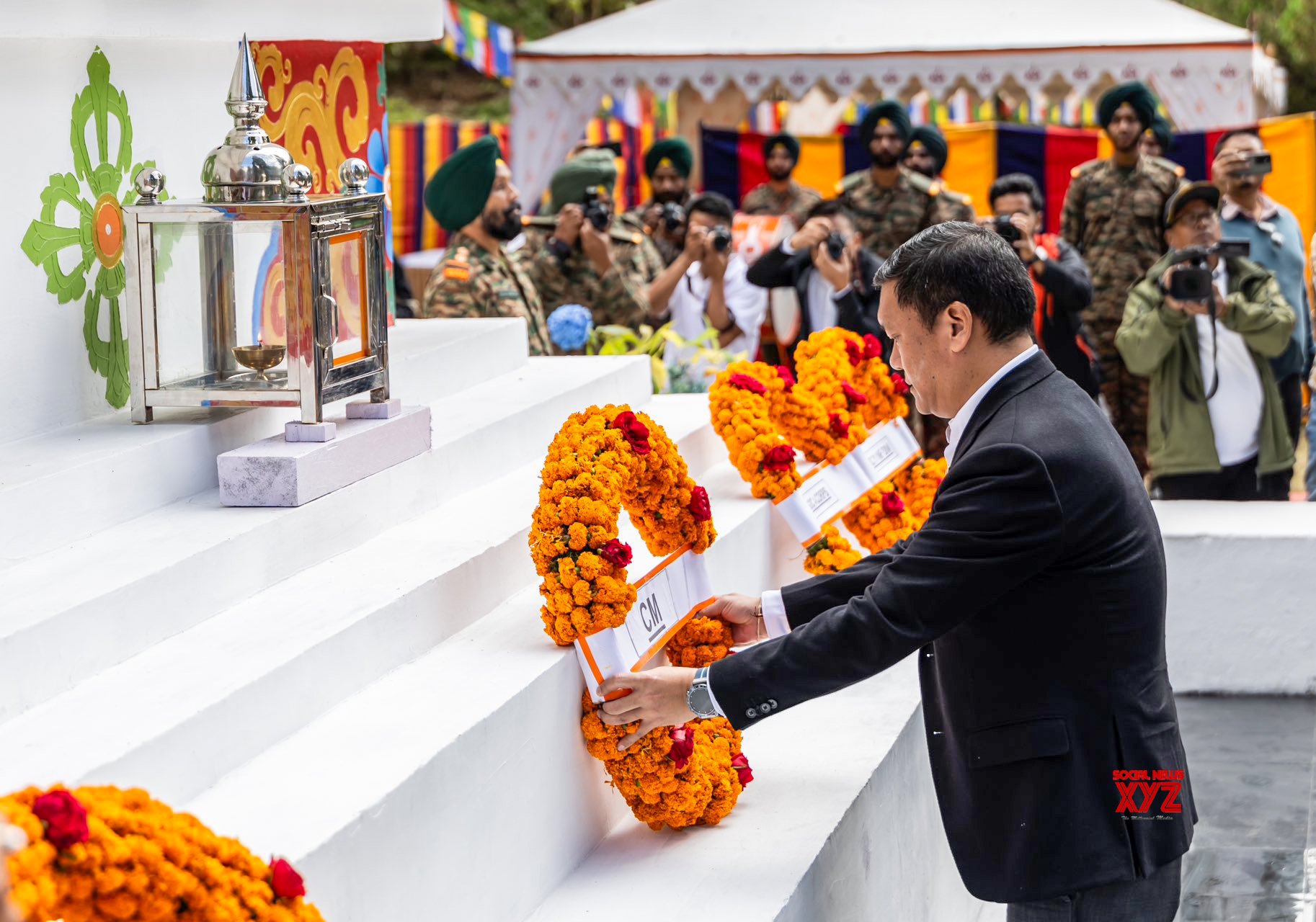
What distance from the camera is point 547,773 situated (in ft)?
7.82

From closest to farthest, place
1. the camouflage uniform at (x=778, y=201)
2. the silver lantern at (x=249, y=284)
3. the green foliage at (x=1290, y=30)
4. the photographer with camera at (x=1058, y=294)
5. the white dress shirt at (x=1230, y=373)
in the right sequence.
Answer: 1. the silver lantern at (x=249, y=284)
2. the white dress shirt at (x=1230, y=373)
3. the photographer with camera at (x=1058, y=294)
4. the camouflage uniform at (x=778, y=201)
5. the green foliage at (x=1290, y=30)

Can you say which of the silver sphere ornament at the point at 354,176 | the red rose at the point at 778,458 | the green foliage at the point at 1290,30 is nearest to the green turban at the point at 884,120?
the red rose at the point at 778,458

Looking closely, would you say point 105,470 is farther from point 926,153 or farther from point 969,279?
point 926,153

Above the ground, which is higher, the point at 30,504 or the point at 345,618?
the point at 30,504

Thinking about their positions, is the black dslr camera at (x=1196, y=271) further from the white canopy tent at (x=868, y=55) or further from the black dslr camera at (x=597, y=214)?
the white canopy tent at (x=868, y=55)

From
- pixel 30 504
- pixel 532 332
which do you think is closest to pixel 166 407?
pixel 30 504

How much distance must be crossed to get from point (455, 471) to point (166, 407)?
0.57 meters

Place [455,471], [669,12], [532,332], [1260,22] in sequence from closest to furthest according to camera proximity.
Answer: [455,471]
[532,332]
[669,12]
[1260,22]

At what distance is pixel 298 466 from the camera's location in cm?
247

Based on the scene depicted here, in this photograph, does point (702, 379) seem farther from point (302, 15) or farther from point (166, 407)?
point (166, 407)

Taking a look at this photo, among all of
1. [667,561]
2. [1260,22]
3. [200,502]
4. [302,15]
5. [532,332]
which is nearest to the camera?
[200,502]

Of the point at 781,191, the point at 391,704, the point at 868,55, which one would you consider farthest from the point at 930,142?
the point at 391,704

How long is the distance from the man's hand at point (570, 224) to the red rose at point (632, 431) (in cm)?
411

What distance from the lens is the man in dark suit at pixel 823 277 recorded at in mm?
5957
